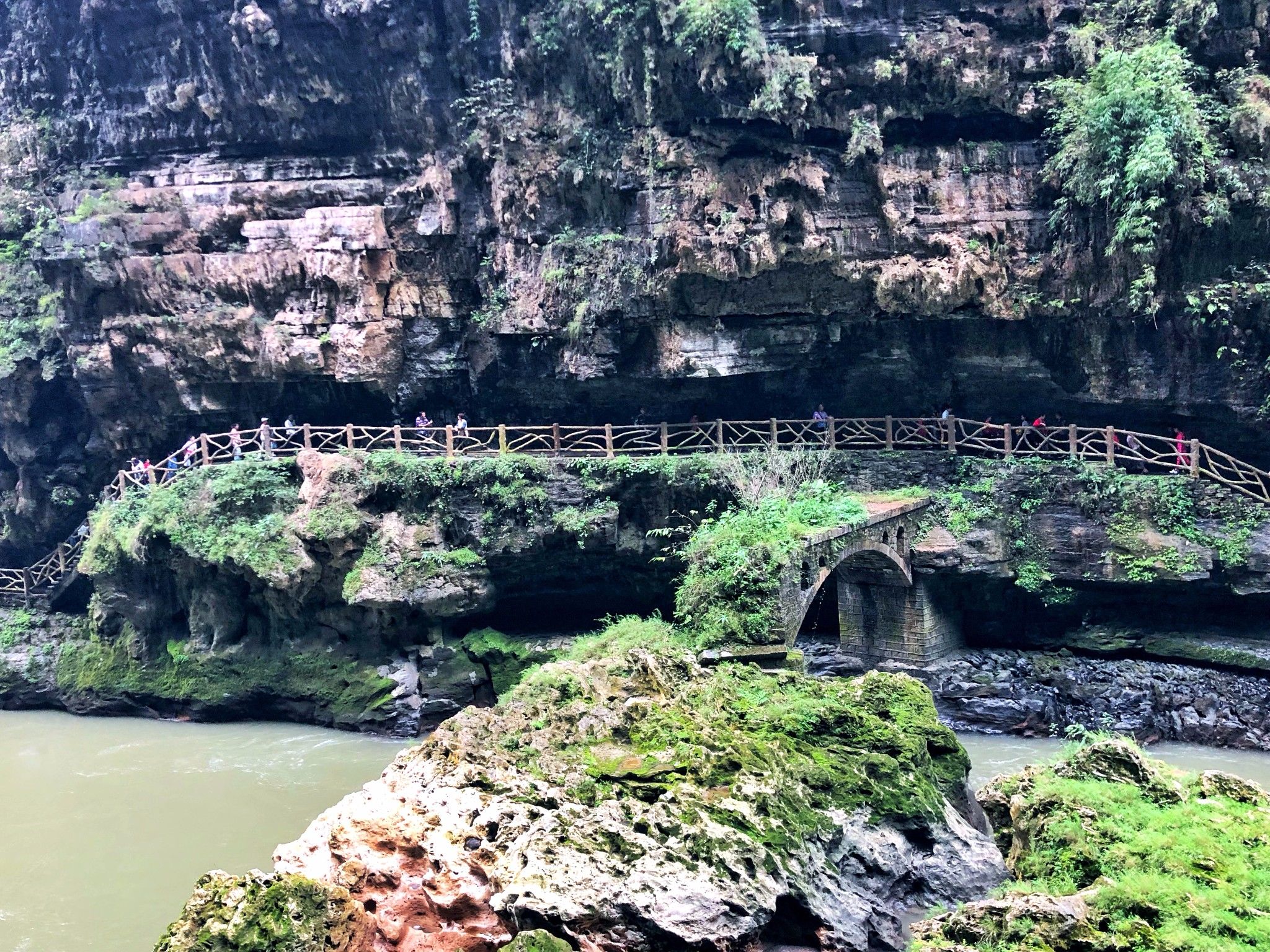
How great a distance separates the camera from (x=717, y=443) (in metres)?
23.1

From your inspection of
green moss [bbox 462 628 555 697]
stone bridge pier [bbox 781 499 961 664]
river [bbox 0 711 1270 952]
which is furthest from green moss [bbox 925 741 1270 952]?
green moss [bbox 462 628 555 697]

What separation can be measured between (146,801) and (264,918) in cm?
1227

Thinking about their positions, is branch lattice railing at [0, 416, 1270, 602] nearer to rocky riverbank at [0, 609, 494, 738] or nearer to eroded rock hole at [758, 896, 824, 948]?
rocky riverbank at [0, 609, 494, 738]

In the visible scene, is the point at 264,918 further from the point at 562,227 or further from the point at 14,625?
the point at 14,625

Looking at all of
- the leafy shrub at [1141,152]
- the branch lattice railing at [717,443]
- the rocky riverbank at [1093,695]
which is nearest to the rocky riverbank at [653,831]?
the rocky riverbank at [1093,695]

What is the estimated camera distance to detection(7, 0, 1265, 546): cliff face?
21.4 metres

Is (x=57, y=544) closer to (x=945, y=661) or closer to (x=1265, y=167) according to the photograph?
(x=945, y=661)

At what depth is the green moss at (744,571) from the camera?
51.9 feet

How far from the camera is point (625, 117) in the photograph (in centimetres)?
2278

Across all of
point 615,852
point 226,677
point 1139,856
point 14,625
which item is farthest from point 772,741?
point 14,625

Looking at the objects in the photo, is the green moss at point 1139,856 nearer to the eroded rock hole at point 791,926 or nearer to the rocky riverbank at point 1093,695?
the eroded rock hole at point 791,926

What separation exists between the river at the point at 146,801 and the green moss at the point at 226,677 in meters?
0.64

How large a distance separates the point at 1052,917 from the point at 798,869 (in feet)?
6.89

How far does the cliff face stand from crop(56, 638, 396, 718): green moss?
5.02m
